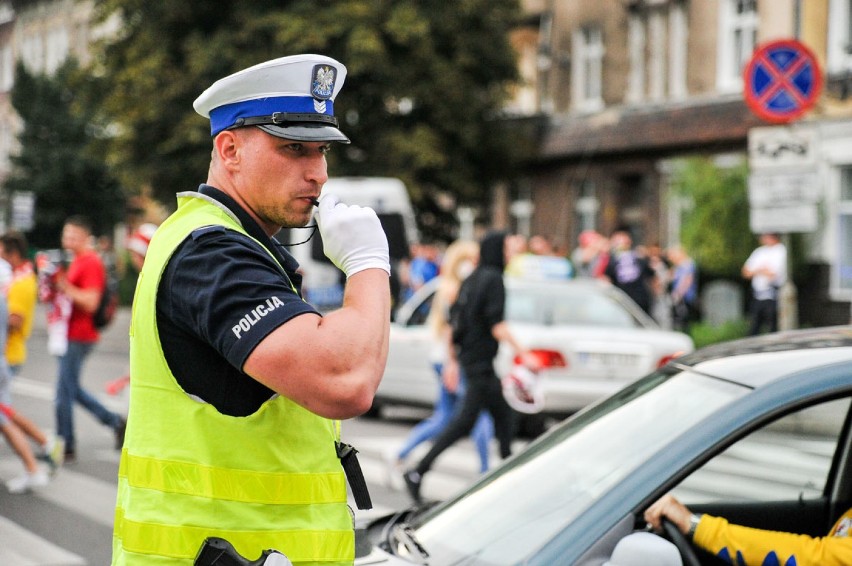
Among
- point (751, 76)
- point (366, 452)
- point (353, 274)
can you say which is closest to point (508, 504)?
point (353, 274)

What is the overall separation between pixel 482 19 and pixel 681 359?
2664 cm

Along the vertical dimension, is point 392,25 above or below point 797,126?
above

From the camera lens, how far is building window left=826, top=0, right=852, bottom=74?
925 inches

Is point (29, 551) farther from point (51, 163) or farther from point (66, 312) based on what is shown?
point (51, 163)

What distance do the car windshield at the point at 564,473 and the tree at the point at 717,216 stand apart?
18.5 meters

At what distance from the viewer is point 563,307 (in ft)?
40.2

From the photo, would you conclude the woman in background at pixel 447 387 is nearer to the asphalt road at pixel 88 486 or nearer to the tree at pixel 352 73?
the asphalt road at pixel 88 486

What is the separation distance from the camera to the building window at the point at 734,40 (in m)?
26.3

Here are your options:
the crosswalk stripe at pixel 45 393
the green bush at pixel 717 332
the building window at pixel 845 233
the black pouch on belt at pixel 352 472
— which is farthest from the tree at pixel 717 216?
the black pouch on belt at pixel 352 472

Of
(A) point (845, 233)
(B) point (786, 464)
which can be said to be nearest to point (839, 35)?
(A) point (845, 233)

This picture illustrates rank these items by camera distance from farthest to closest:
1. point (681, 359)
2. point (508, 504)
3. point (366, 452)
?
point (366, 452) → point (681, 359) → point (508, 504)

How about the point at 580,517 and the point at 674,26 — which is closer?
the point at 580,517

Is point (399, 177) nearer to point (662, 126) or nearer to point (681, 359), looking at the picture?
point (662, 126)

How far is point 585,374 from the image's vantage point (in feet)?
38.7
